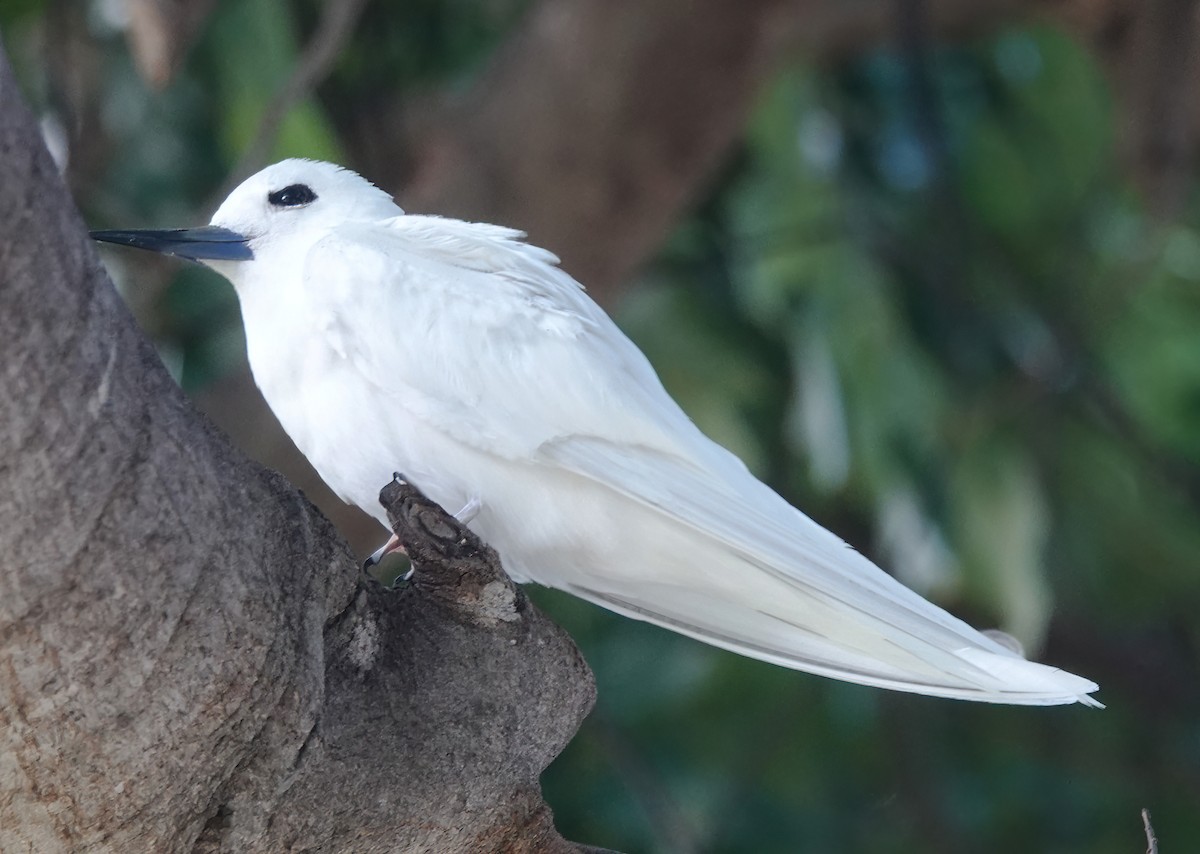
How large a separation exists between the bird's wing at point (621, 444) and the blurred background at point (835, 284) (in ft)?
5.11

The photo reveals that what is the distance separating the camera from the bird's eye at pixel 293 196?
2.94 metres

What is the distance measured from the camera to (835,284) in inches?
204

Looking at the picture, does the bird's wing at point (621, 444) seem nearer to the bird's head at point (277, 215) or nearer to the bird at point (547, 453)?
the bird at point (547, 453)

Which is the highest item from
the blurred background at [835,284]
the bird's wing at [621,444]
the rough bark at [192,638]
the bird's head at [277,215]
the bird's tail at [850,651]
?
the blurred background at [835,284]

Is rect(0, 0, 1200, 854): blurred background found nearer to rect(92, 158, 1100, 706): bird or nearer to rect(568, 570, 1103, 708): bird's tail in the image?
rect(92, 158, 1100, 706): bird

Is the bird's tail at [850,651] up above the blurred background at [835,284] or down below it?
below

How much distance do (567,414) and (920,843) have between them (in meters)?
4.13

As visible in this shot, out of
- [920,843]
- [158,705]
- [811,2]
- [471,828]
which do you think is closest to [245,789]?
[158,705]

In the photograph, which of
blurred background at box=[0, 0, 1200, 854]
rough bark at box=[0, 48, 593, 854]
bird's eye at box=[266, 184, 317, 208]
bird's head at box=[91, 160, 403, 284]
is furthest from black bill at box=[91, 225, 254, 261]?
blurred background at box=[0, 0, 1200, 854]

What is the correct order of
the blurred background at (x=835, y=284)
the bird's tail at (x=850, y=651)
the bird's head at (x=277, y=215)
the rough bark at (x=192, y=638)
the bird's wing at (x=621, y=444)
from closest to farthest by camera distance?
1. the rough bark at (x=192, y=638)
2. the bird's tail at (x=850, y=651)
3. the bird's wing at (x=621, y=444)
4. the bird's head at (x=277, y=215)
5. the blurred background at (x=835, y=284)

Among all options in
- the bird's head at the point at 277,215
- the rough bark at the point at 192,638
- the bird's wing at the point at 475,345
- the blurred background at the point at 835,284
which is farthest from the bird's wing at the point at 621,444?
the blurred background at the point at 835,284

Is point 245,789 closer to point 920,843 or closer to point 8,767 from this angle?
point 8,767

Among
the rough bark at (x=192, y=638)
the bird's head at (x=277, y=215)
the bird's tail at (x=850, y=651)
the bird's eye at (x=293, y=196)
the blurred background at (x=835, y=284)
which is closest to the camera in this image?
the rough bark at (x=192, y=638)

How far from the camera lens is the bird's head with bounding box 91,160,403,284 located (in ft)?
9.30
